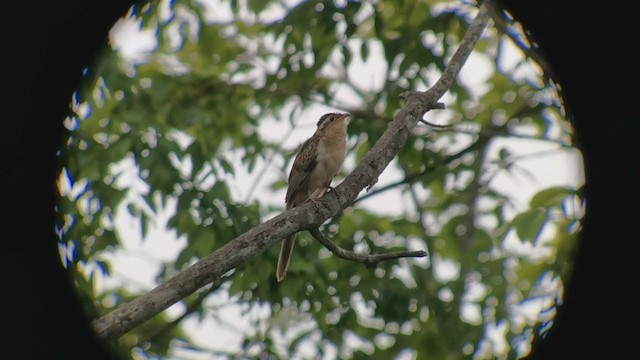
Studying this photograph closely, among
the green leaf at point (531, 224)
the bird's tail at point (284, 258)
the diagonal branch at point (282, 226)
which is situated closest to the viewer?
the diagonal branch at point (282, 226)

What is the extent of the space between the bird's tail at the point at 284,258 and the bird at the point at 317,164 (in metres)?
0.52

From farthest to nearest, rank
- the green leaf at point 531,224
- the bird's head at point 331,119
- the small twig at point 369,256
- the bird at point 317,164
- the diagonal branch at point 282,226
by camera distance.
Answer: the bird's head at point 331,119 < the bird at point 317,164 < the green leaf at point 531,224 < the small twig at point 369,256 < the diagonal branch at point 282,226

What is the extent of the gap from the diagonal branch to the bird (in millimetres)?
1703

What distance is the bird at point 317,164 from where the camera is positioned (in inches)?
271

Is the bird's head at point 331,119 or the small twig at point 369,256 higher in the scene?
the small twig at point 369,256

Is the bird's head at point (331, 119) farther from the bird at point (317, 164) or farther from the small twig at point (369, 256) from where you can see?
the small twig at point (369, 256)

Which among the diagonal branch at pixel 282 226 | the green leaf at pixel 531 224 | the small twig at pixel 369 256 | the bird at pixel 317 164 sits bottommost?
the green leaf at pixel 531 224

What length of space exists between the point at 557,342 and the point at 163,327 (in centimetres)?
509

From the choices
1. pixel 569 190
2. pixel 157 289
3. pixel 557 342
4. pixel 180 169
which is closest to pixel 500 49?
pixel 569 190

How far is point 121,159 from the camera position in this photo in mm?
7031

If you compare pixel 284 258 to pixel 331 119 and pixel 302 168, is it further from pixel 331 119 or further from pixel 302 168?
pixel 331 119

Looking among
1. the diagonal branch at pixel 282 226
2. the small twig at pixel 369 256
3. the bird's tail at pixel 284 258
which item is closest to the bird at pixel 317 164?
the bird's tail at pixel 284 258

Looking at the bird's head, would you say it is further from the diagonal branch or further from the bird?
the diagonal branch

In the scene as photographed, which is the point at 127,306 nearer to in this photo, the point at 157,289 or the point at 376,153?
the point at 157,289
